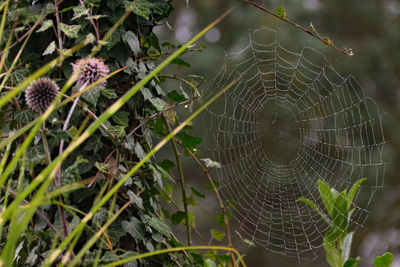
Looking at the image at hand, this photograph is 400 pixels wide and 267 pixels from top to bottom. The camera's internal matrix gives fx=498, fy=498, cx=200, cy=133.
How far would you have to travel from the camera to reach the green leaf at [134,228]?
4.70 ft

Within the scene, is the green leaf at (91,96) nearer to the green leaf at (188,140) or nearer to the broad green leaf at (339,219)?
the green leaf at (188,140)

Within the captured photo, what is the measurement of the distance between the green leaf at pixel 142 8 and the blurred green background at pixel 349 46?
16.1ft

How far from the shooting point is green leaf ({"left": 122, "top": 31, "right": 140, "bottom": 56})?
149 centimetres

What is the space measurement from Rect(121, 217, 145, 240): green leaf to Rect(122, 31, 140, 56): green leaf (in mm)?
505

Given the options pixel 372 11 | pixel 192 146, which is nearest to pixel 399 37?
pixel 372 11

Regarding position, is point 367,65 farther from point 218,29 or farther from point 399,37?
point 218,29

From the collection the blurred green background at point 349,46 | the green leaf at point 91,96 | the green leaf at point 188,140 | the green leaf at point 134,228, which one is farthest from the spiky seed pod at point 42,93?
the blurred green background at point 349,46

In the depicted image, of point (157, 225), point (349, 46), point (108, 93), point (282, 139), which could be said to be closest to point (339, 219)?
point (157, 225)

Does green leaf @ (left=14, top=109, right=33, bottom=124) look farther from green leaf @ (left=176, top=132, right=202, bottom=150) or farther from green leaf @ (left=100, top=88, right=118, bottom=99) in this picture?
green leaf @ (left=176, top=132, right=202, bottom=150)

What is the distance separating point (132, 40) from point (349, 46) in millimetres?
6052

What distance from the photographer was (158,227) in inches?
59.9

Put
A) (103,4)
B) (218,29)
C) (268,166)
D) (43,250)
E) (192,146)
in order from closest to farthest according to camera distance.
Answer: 1. (43,250)
2. (103,4)
3. (192,146)
4. (268,166)
5. (218,29)

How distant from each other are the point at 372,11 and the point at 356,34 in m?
0.41

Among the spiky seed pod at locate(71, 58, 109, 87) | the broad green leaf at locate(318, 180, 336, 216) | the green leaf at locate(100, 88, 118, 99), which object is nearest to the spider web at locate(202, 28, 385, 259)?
the broad green leaf at locate(318, 180, 336, 216)
